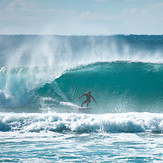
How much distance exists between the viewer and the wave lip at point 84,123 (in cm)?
1040

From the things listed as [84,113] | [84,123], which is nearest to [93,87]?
[84,113]

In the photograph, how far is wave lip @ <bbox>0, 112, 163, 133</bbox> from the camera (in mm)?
10398

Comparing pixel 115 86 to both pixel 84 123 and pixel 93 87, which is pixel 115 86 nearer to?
pixel 93 87

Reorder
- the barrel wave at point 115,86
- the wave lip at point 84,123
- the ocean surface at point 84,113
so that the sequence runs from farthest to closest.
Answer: the barrel wave at point 115,86, the wave lip at point 84,123, the ocean surface at point 84,113

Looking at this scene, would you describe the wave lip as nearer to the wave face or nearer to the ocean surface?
the ocean surface

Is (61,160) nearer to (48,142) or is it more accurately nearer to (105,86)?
(48,142)

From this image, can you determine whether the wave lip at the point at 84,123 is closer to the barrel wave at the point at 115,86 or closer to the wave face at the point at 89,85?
the wave face at the point at 89,85

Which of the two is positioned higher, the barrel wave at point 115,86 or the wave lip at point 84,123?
the barrel wave at point 115,86

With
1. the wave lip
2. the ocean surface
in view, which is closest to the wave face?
the ocean surface

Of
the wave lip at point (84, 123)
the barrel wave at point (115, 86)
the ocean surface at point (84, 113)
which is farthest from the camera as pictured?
the barrel wave at point (115, 86)

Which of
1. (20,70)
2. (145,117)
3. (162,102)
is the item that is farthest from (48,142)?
(20,70)

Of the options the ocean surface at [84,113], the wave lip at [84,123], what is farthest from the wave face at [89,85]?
the wave lip at [84,123]

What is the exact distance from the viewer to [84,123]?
34.7 ft

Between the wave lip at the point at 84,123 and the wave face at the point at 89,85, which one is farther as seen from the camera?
the wave face at the point at 89,85
